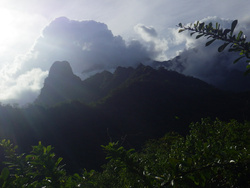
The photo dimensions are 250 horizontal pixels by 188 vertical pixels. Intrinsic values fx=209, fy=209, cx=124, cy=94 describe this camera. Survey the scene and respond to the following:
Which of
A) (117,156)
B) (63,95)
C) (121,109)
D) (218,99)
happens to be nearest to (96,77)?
(63,95)

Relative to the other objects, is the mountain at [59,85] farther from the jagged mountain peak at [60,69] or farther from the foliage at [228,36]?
the foliage at [228,36]

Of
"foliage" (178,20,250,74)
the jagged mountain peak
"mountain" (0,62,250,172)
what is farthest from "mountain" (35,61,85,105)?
"foliage" (178,20,250,74)

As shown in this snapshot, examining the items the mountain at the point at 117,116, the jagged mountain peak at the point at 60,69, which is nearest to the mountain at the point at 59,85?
the jagged mountain peak at the point at 60,69

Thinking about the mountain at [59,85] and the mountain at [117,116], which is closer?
the mountain at [117,116]

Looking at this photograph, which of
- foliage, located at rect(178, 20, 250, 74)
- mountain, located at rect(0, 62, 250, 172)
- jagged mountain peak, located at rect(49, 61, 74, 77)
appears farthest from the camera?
jagged mountain peak, located at rect(49, 61, 74, 77)

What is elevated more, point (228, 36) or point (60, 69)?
→ point (60, 69)

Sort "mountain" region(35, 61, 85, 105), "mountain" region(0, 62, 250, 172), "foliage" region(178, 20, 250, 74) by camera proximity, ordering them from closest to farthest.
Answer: "foliage" region(178, 20, 250, 74) < "mountain" region(0, 62, 250, 172) < "mountain" region(35, 61, 85, 105)

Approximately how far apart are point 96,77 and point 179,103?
98818 mm

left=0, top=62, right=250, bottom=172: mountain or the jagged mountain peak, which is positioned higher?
the jagged mountain peak

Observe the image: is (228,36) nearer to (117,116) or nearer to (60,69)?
(117,116)

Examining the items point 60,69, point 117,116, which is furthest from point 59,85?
point 117,116

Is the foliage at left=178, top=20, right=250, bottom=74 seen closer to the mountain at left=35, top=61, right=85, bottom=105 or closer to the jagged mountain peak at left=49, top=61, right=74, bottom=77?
the mountain at left=35, top=61, right=85, bottom=105

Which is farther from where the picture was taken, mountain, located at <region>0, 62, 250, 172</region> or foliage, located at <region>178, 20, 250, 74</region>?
mountain, located at <region>0, 62, 250, 172</region>

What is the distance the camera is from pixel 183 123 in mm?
73312
